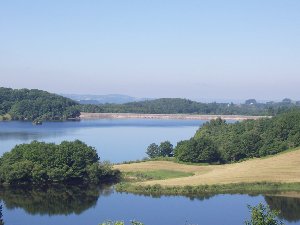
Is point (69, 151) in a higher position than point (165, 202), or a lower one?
higher

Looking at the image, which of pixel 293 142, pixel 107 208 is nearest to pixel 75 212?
pixel 107 208

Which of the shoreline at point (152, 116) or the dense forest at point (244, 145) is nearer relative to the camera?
the dense forest at point (244, 145)

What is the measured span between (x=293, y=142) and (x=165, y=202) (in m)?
26.8

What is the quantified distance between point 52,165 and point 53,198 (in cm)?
564

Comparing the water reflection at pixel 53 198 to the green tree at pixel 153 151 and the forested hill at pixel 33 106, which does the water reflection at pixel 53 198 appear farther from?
the forested hill at pixel 33 106

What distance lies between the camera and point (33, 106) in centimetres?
15138

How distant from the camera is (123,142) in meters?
93.2

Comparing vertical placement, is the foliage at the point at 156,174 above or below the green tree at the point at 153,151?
below

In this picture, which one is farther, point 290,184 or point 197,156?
point 197,156

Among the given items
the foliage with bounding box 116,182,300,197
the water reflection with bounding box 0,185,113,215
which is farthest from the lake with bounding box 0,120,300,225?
the foliage with bounding box 116,182,300,197

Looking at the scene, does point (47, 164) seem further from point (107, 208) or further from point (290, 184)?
point (290, 184)

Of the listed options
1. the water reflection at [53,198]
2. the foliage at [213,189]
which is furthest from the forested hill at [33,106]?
the foliage at [213,189]

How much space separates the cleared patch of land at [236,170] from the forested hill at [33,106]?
86867 mm

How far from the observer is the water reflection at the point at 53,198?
1649 inches
